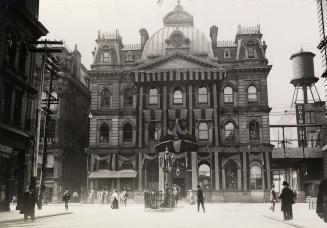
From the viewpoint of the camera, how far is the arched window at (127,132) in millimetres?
47219

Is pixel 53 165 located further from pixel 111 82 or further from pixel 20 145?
pixel 20 145

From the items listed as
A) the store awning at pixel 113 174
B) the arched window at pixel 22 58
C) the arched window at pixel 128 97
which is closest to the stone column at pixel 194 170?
the store awning at pixel 113 174

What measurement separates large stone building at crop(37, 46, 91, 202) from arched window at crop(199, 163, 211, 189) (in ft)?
47.3

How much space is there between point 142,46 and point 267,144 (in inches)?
721

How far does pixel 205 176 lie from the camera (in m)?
45.8

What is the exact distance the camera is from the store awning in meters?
45.7

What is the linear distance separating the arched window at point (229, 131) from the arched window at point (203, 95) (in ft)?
10.9

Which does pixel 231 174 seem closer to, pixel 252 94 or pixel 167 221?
pixel 252 94

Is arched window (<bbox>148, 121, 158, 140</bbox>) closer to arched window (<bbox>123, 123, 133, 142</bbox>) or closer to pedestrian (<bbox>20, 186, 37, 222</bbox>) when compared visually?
arched window (<bbox>123, 123, 133, 142</bbox>)

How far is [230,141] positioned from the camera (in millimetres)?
46156

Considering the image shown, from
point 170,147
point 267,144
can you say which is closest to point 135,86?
A: point 170,147

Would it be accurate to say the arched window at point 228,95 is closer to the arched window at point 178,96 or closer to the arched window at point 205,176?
the arched window at point 178,96

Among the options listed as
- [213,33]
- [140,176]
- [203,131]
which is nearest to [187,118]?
[203,131]

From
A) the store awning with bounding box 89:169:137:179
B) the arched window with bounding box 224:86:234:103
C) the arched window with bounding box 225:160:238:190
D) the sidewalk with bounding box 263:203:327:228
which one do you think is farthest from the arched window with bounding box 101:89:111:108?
the sidewalk with bounding box 263:203:327:228
